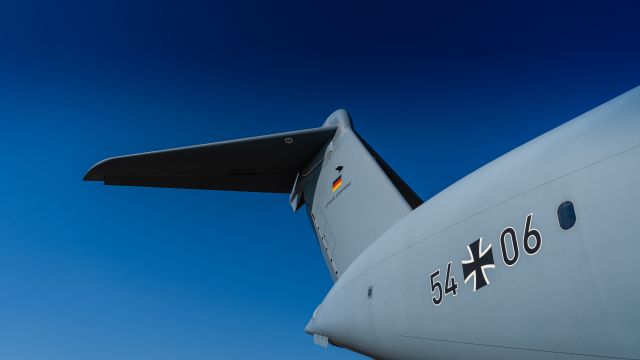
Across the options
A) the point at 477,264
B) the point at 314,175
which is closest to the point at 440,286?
the point at 477,264

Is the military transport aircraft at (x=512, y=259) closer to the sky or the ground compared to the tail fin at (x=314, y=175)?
closer to the ground

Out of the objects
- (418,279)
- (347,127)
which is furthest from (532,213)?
(347,127)

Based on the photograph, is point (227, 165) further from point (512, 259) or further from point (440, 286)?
point (512, 259)

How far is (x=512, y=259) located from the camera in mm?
2785

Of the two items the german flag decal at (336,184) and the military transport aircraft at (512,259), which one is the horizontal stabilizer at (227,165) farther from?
the german flag decal at (336,184)

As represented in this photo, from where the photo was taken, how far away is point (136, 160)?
5.48 metres

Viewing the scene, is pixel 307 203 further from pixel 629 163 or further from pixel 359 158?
pixel 629 163

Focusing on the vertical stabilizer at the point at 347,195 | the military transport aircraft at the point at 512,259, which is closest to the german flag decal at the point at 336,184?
the vertical stabilizer at the point at 347,195

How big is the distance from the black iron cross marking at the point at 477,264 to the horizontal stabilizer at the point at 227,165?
352cm

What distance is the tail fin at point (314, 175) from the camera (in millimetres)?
5348

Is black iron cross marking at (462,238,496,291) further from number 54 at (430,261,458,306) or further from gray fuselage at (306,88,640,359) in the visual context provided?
number 54 at (430,261,458,306)

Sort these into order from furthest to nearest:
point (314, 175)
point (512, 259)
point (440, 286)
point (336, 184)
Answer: point (314, 175), point (336, 184), point (440, 286), point (512, 259)

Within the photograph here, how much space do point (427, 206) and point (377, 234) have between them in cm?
123

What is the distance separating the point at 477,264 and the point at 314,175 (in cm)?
383
